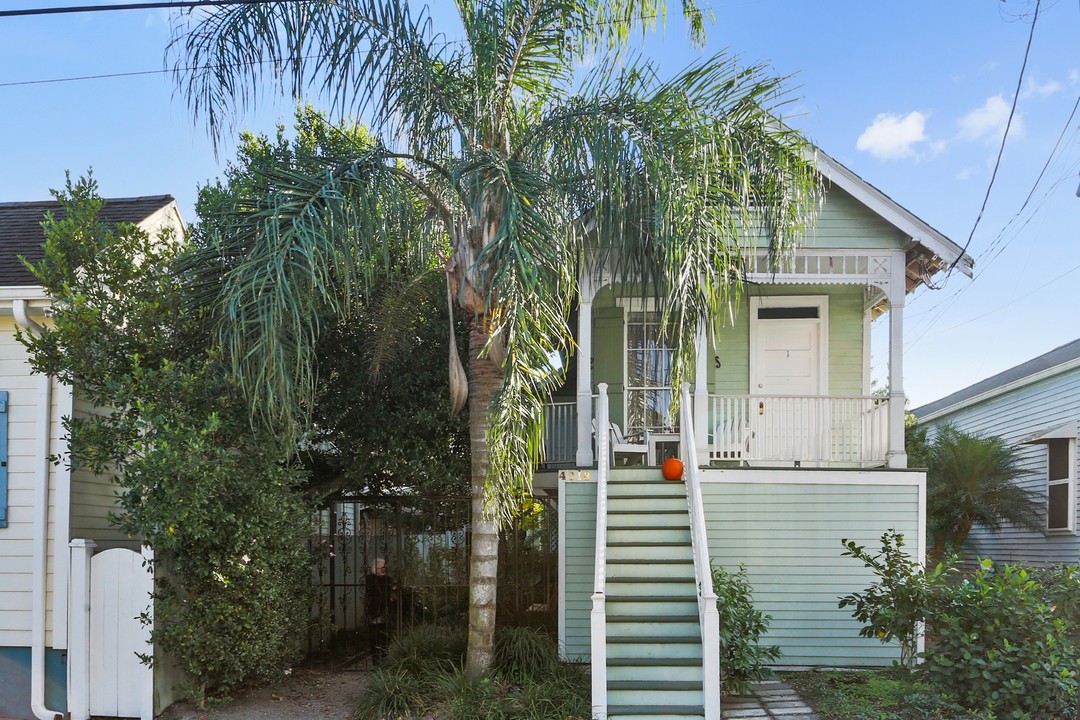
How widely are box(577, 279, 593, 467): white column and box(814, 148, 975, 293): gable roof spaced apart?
10.2ft

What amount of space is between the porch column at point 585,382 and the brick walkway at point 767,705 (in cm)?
297

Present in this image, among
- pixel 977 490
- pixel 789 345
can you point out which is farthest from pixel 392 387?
pixel 977 490

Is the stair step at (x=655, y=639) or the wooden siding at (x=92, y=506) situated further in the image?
the wooden siding at (x=92, y=506)

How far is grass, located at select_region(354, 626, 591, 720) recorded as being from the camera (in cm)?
748

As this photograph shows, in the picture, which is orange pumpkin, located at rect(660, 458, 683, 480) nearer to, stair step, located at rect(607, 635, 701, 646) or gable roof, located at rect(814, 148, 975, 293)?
stair step, located at rect(607, 635, 701, 646)

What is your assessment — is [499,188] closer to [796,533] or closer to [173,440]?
[173,440]

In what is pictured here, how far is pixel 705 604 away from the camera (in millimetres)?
7414

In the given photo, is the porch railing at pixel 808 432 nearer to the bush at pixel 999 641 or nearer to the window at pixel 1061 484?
the bush at pixel 999 641

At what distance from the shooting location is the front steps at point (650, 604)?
7370 mm

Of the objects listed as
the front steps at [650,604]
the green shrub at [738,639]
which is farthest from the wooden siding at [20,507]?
the green shrub at [738,639]

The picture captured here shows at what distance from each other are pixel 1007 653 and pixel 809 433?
3.66 metres

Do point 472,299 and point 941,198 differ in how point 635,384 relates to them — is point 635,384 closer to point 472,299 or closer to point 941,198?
point 472,299

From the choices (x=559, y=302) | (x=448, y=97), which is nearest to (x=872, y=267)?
(x=559, y=302)

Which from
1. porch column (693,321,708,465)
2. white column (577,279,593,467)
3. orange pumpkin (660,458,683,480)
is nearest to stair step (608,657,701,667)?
orange pumpkin (660,458,683,480)
